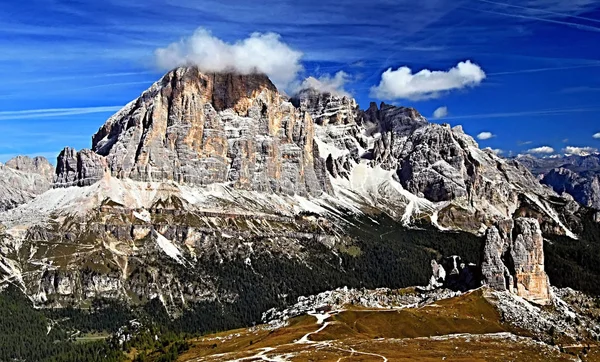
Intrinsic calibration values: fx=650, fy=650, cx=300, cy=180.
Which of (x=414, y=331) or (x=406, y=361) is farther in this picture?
(x=414, y=331)

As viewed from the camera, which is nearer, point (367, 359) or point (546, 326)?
point (367, 359)

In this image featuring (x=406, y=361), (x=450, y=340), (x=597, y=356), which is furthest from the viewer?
(x=450, y=340)

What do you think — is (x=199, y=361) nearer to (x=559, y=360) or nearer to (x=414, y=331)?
(x=414, y=331)

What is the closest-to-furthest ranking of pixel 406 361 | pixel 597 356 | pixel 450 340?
1. pixel 406 361
2. pixel 597 356
3. pixel 450 340

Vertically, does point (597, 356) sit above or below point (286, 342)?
below

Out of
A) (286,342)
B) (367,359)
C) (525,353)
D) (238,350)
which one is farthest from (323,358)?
(525,353)

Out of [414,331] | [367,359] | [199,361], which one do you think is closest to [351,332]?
[414,331]

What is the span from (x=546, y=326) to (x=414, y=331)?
3995 cm

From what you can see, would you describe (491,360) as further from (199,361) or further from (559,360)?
(199,361)

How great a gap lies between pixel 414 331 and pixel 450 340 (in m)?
13.2

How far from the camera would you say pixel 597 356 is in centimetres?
17650

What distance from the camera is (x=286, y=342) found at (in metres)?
192

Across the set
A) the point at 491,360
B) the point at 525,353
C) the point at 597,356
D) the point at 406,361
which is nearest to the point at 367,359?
the point at 406,361

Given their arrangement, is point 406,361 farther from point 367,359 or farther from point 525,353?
point 525,353
